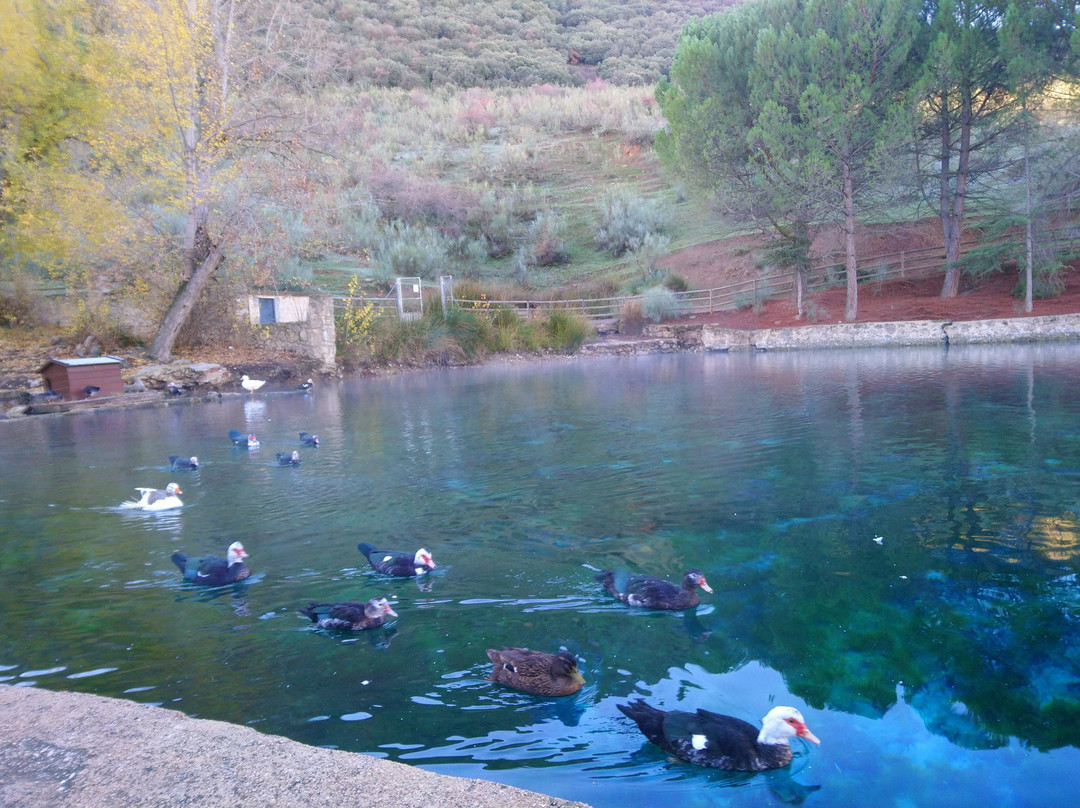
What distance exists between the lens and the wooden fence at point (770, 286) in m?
30.9

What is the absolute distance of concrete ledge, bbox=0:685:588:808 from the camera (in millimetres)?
2871

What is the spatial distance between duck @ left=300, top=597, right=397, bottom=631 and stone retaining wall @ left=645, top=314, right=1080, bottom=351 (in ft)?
76.2

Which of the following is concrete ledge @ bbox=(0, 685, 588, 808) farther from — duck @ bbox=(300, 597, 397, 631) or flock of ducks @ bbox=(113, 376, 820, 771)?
duck @ bbox=(300, 597, 397, 631)

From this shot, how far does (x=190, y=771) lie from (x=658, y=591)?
288 centimetres

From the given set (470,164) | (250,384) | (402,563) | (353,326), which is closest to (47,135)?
(250,384)

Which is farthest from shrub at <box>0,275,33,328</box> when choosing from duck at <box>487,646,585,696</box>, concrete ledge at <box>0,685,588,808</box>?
duck at <box>487,646,585,696</box>

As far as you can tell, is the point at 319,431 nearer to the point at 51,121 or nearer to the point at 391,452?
the point at 391,452

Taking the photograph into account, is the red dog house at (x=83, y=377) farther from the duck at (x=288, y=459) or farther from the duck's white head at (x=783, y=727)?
the duck's white head at (x=783, y=727)

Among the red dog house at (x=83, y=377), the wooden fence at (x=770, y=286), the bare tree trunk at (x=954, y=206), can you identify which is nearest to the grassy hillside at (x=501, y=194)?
the wooden fence at (x=770, y=286)

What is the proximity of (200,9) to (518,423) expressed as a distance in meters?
14.3

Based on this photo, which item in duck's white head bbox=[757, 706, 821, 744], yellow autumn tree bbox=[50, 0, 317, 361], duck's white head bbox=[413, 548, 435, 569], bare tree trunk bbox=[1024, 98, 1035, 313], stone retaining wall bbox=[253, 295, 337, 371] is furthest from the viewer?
bare tree trunk bbox=[1024, 98, 1035, 313]

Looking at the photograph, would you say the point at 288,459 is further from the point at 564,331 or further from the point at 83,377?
the point at 564,331

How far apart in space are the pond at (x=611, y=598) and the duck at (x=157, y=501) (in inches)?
5.9

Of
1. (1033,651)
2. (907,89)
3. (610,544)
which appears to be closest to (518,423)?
(610,544)
